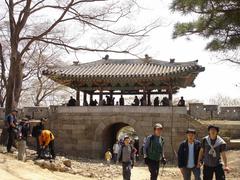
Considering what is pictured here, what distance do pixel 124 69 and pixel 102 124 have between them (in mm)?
3210

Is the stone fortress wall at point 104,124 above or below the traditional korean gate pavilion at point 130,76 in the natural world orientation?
below

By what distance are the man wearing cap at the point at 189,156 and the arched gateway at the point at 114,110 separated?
11.7 m

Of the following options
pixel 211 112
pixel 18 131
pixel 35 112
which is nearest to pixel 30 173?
pixel 18 131

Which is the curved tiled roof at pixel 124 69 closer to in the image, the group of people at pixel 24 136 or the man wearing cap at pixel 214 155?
the group of people at pixel 24 136

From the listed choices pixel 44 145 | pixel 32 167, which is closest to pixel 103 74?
pixel 44 145

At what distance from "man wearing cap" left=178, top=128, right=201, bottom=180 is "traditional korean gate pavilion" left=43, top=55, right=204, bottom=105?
11721 millimetres

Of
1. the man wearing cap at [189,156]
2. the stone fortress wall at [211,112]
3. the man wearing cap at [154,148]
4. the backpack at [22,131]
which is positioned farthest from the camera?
the stone fortress wall at [211,112]

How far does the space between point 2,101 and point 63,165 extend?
16.5 metres

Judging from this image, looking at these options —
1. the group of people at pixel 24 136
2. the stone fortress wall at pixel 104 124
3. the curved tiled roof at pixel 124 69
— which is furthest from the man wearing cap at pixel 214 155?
the curved tiled roof at pixel 124 69

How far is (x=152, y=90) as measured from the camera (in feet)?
72.1

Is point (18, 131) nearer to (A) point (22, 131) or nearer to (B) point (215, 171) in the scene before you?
(A) point (22, 131)

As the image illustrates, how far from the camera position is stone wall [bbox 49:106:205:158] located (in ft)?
62.2

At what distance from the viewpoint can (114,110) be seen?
1984cm

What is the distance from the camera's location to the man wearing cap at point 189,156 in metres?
7.14
